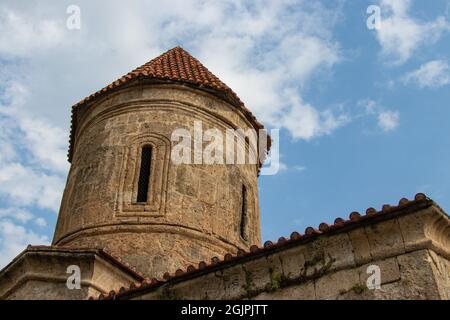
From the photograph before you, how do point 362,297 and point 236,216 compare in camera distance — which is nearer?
point 362,297

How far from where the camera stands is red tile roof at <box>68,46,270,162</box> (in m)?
9.24

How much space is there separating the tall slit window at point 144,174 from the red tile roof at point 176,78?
132 cm

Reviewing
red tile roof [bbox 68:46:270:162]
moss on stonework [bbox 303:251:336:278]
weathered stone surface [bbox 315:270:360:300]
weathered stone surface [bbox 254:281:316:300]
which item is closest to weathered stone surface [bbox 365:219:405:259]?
Result: weathered stone surface [bbox 315:270:360:300]

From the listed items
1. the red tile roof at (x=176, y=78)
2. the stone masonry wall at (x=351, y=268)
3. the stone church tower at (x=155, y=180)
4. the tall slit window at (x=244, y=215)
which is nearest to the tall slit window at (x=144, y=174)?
the stone church tower at (x=155, y=180)

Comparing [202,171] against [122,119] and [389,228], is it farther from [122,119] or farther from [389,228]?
[389,228]

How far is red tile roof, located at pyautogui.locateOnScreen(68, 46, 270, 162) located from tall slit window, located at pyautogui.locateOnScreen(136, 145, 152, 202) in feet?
4.32

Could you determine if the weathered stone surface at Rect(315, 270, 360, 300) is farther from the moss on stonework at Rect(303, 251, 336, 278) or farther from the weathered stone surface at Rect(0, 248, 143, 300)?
the weathered stone surface at Rect(0, 248, 143, 300)

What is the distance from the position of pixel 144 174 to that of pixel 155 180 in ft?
0.92

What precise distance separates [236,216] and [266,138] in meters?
2.21

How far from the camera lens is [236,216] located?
8.62m

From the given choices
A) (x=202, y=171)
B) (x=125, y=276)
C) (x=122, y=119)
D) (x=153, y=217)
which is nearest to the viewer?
(x=125, y=276)

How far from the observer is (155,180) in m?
8.32
